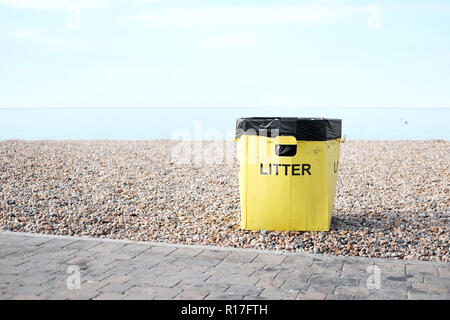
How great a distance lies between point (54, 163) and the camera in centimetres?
1164

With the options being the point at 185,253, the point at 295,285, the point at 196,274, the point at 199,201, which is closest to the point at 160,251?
the point at 185,253

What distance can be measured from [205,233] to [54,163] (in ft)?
22.9

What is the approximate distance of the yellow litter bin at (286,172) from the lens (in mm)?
5367

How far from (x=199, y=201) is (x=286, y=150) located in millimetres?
2868

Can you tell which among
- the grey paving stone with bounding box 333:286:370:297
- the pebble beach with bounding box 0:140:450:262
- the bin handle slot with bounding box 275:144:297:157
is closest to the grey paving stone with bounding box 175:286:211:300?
the grey paving stone with bounding box 333:286:370:297

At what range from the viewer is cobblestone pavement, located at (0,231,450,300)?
3842 mm

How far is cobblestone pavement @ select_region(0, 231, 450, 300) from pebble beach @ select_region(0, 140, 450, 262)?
537 millimetres

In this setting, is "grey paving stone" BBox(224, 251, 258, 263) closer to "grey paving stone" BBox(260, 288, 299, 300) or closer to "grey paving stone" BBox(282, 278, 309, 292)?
"grey paving stone" BBox(282, 278, 309, 292)

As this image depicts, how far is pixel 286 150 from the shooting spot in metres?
5.38

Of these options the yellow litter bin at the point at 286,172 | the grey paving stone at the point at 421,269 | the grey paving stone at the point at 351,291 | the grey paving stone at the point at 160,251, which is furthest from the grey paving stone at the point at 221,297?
the yellow litter bin at the point at 286,172

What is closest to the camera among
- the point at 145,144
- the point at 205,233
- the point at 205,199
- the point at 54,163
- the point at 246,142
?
the point at 246,142

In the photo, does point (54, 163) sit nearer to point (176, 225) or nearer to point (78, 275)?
point (176, 225)

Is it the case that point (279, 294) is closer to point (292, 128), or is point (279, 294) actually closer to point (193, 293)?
point (193, 293)
